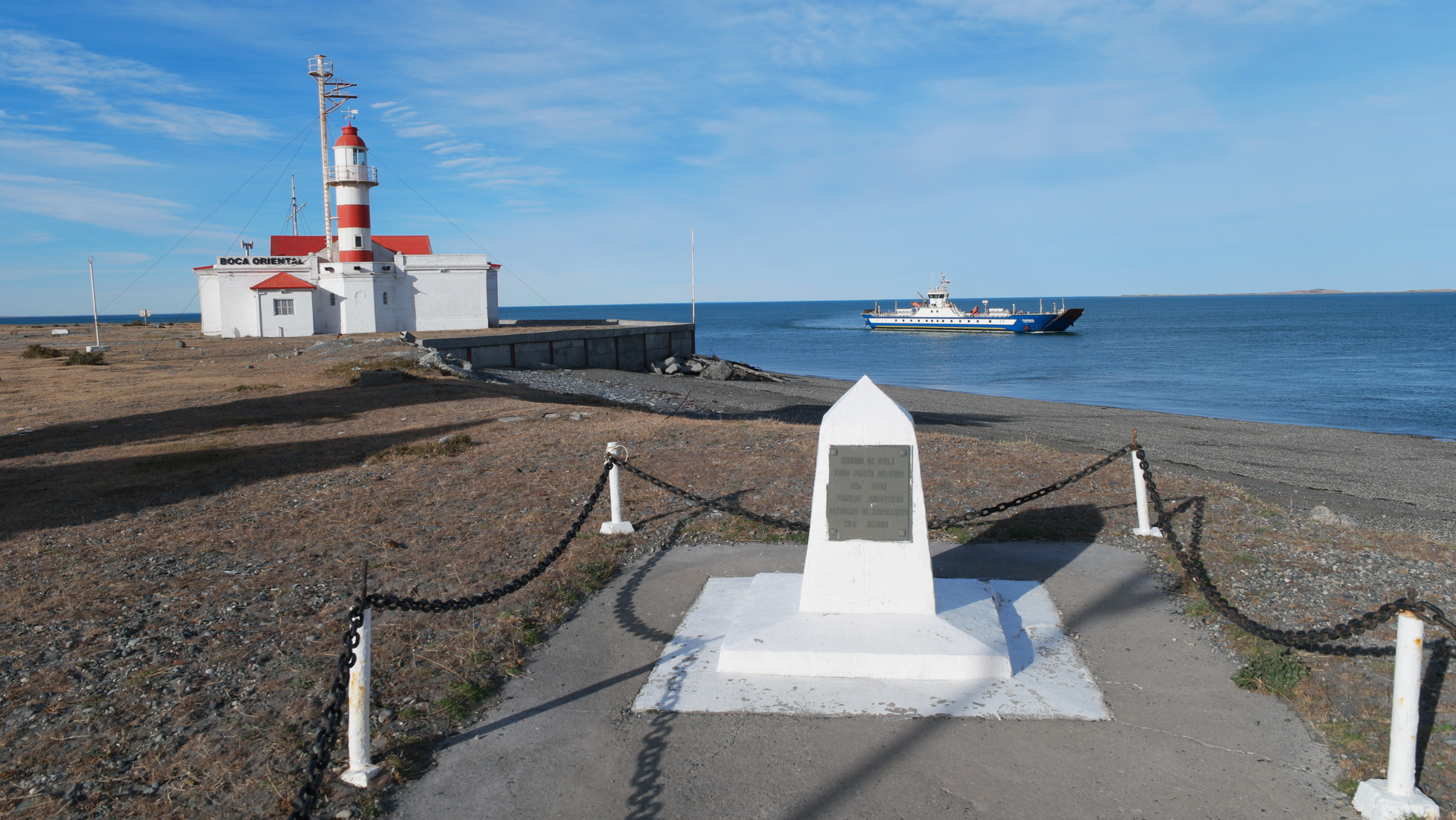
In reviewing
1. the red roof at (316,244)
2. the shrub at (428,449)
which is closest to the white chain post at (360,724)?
the shrub at (428,449)

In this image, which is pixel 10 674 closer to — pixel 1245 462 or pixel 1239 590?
pixel 1239 590

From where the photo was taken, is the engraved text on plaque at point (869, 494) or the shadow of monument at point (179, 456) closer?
the engraved text on plaque at point (869, 494)

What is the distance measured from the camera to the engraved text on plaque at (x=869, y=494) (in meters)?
5.26

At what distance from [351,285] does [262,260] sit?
15.6ft

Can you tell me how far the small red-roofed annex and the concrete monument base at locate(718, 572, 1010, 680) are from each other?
35.8m

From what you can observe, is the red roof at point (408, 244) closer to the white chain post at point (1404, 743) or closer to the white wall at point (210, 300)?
the white wall at point (210, 300)

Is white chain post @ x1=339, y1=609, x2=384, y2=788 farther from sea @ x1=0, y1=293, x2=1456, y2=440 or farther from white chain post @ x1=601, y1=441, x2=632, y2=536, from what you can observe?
sea @ x1=0, y1=293, x2=1456, y2=440

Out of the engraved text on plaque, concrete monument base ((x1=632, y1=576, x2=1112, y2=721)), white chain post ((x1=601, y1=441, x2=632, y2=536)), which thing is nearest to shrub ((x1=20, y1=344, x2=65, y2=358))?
white chain post ((x1=601, y1=441, x2=632, y2=536))

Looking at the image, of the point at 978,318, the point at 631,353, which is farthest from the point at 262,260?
the point at 978,318

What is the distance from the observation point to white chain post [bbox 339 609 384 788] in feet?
12.5

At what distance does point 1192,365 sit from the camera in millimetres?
50312

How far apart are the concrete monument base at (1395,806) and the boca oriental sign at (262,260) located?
40.6 meters

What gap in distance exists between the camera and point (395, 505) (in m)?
8.90

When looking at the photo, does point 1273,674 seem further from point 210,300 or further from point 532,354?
point 210,300
